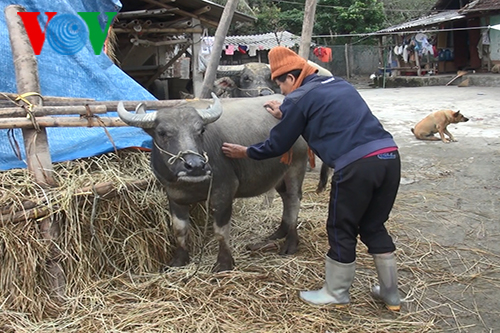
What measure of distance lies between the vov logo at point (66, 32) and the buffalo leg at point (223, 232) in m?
2.41

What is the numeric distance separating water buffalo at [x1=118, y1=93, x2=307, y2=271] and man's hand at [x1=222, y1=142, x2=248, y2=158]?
0.07m

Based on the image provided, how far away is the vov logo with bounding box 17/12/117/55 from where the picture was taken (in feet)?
14.3

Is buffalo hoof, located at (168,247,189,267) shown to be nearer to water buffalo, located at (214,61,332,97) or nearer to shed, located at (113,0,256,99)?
water buffalo, located at (214,61,332,97)

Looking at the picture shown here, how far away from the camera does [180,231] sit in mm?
3592

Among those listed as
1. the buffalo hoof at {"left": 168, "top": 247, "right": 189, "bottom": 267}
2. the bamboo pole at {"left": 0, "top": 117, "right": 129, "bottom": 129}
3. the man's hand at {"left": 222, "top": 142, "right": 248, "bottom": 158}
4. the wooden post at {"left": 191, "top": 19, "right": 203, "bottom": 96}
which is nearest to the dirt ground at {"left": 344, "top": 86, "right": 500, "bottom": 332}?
the man's hand at {"left": 222, "top": 142, "right": 248, "bottom": 158}

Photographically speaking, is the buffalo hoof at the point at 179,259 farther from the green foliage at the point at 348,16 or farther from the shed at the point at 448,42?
the green foliage at the point at 348,16

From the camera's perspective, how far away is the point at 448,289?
11.1 ft

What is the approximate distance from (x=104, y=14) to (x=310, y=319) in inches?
170

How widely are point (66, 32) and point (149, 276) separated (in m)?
2.65

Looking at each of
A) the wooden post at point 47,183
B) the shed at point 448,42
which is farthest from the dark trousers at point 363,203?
the shed at point 448,42

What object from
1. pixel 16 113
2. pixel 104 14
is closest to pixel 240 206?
pixel 16 113

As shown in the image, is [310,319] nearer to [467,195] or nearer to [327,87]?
[327,87]

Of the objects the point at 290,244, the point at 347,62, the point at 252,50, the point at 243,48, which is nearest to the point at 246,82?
the point at 290,244

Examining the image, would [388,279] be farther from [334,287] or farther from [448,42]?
[448,42]
